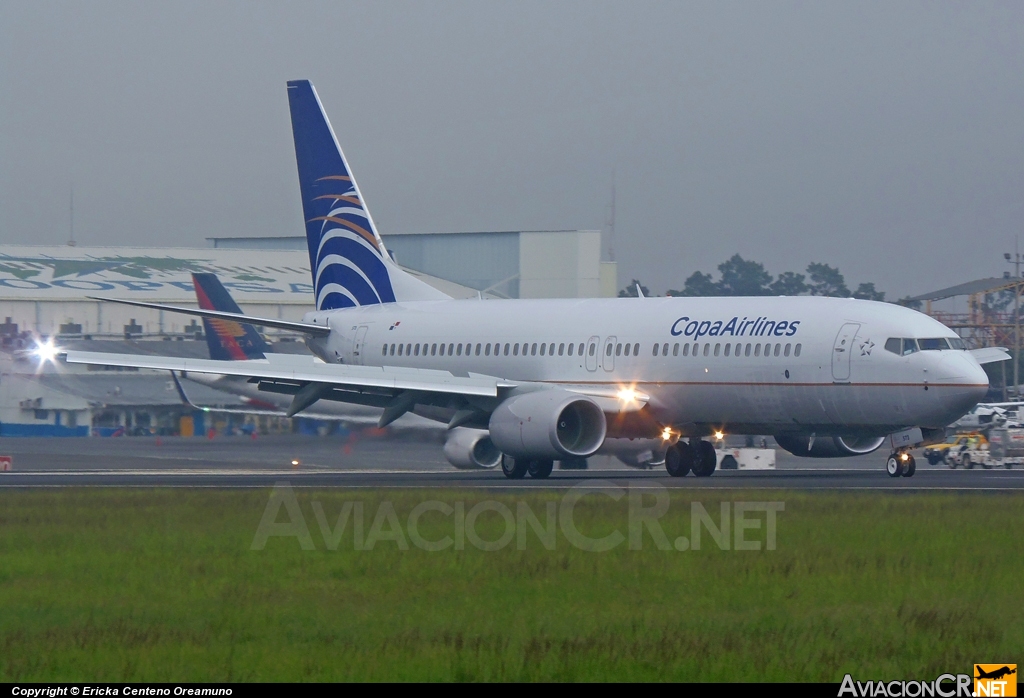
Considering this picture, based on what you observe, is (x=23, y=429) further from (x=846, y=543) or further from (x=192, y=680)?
(x=192, y=680)

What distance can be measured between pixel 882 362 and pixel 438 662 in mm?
20896

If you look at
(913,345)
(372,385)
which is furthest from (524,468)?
(913,345)

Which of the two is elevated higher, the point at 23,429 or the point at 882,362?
the point at 882,362

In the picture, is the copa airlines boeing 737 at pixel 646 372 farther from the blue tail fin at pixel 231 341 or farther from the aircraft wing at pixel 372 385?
the blue tail fin at pixel 231 341

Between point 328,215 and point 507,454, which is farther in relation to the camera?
point 328,215

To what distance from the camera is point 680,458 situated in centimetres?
3319

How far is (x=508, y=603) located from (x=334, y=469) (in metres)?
27.6

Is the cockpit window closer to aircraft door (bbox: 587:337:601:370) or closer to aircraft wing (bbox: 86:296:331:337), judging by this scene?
aircraft door (bbox: 587:337:601:370)

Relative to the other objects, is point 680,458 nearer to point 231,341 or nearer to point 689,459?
point 689,459

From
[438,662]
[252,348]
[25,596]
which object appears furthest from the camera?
[252,348]

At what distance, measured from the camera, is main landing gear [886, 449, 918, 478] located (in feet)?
102

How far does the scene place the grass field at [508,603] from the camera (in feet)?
31.8

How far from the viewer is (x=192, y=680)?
9125mm

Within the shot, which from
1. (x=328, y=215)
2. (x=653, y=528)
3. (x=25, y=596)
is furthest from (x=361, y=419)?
(x=25, y=596)
